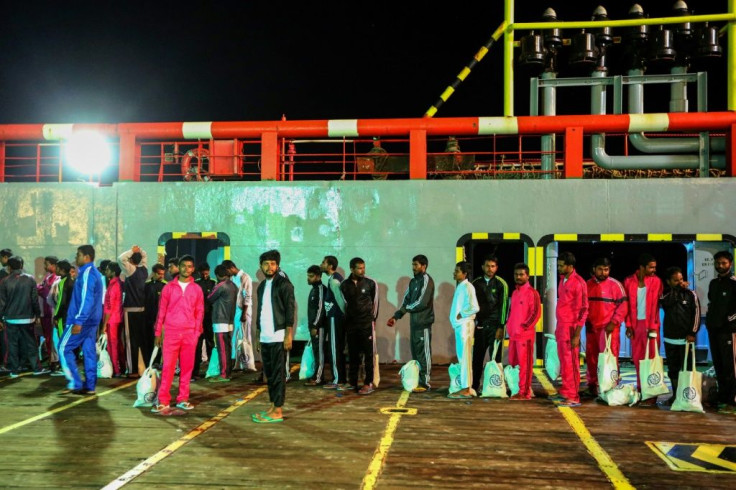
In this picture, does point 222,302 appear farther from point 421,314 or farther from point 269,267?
point 421,314

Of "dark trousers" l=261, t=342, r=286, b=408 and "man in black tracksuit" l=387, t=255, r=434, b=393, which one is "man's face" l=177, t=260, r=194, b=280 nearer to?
"dark trousers" l=261, t=342, r=286, b=408

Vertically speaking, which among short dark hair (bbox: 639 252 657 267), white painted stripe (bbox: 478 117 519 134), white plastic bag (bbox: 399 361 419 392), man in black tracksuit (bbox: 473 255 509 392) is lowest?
white plastic bag (bbox: 399 361 419 392)

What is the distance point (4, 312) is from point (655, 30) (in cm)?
1268

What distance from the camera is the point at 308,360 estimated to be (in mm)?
10016

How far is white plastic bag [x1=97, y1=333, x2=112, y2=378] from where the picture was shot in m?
10.1

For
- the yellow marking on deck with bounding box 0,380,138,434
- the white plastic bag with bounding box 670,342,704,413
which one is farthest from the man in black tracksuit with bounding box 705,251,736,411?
the yellow marking on deck with bounding box 0,380,138,434

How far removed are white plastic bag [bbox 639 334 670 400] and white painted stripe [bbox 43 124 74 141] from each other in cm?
1133

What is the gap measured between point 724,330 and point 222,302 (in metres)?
7.11

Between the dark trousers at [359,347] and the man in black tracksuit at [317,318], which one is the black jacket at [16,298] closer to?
the man in black tracksuit at [317,318]

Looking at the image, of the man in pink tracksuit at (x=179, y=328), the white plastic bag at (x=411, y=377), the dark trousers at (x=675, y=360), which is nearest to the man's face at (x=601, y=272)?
the dark trousers at (x=675, y=360)

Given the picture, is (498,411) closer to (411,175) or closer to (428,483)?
(428,483)

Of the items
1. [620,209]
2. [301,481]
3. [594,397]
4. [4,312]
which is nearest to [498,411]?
[594,397]

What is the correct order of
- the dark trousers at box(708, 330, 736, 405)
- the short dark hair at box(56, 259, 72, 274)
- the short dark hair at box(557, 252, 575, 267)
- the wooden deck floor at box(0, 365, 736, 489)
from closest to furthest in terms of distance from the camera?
the wooden deck floor at box(0, 365, 736, 489)
the dark trousers at box(708, 330, 736, 405)
the short dark hair at box(557, 252, 575, 267)
the short dark hair at box(56, 259, 72, 274)

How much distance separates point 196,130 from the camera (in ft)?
42.0
